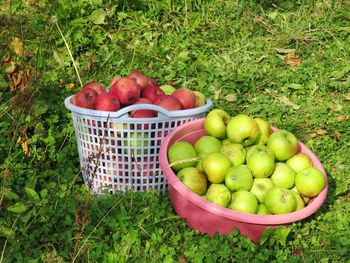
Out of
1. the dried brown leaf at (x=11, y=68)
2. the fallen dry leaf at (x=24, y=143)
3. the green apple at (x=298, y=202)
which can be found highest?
the dried brown leaf at (x=11, y=68)

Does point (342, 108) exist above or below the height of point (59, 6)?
below

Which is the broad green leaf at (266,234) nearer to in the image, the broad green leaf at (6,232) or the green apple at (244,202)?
the green apple at (244,202)

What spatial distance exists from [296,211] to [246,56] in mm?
2635

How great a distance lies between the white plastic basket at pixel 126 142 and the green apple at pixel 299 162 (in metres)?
0.64

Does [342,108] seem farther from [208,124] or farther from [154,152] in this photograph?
[154,152]

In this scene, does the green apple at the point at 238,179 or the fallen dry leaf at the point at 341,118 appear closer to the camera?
the green apple at the point at 238,179

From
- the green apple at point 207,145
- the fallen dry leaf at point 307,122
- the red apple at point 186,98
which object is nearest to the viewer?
the green apple at point 207,145

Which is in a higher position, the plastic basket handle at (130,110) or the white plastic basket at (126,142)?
the plastic basket handle at (130,110)

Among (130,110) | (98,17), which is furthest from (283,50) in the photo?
(130,110)

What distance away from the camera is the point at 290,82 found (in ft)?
15.3

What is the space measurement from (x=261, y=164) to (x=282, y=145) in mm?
235

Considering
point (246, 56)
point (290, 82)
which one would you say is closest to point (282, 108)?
point (290, 82)

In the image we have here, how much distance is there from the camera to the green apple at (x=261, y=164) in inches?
111

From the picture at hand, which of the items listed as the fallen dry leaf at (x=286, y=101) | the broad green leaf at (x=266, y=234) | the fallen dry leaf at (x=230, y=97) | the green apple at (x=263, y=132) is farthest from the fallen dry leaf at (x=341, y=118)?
the broad green leaf at (x=266, y=234)
